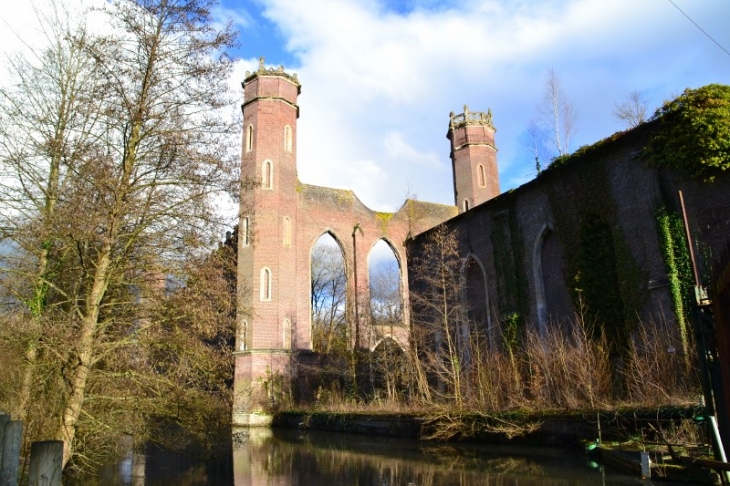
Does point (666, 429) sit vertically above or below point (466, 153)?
below

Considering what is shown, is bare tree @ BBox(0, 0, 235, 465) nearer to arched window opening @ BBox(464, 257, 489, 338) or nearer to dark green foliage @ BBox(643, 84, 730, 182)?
dark green foliage @ BBox(643, 84, 730, 182)

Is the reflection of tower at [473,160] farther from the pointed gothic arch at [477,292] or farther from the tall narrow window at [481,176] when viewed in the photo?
the pointed gothic arch at [477,292]

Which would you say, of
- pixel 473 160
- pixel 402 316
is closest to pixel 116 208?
pixel 402 316

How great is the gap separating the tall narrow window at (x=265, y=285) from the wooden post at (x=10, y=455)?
945 inches

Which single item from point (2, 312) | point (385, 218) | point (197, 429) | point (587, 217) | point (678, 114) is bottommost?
point (197, 429)

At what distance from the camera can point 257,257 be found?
27875 mm

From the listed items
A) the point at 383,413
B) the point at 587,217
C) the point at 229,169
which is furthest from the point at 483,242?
the point at 229,169

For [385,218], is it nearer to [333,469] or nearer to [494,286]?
[494,286]

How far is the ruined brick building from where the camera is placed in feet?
53.4

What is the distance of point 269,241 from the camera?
1109 inches

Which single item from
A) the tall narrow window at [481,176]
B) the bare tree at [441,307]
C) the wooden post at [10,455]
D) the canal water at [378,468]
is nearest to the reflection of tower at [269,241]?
the bare tree at [441,307]

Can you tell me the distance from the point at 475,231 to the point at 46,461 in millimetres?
22411

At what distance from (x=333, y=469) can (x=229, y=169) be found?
6570mm

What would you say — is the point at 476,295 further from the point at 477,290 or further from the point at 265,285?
the point at 265,285
